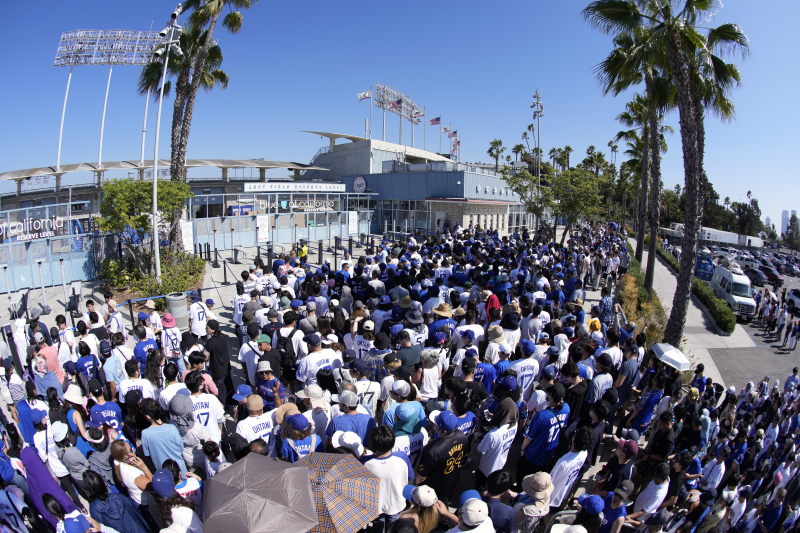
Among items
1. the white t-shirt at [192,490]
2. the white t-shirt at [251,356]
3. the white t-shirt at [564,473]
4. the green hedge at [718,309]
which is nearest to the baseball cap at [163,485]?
the white t-shirt at [192,490]

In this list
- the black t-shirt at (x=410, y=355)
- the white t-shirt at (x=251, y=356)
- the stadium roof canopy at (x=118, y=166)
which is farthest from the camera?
the stadium roof canopy at (x=118, y=166)

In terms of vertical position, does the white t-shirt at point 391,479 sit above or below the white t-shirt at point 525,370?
below

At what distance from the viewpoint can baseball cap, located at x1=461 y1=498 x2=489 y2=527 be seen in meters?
3.08

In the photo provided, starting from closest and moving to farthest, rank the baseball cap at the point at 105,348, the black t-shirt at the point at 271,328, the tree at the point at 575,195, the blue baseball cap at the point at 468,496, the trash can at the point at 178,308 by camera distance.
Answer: the blue baseball cap at the point at 468,496
the baseball cap at the point at 105,348
the black t-shirt at the point at 271,328
the trash can at the point at 178,308
the tree at the point at 575,195

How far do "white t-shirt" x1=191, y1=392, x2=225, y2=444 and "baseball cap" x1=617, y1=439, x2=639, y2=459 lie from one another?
15.1 feet

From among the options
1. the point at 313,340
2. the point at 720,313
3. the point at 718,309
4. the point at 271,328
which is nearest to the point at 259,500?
the point at 313,340

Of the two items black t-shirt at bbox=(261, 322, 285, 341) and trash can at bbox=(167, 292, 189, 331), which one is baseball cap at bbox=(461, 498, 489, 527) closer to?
black t-shirt at bbox=(261, 322, 285, 341)

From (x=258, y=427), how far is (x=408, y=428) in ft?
5.48

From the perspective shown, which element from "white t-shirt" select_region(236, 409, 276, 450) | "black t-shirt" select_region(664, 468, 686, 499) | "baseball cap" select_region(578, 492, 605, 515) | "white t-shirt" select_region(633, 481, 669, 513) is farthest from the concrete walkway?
"white t-shirt" select_region(236, 409, 276, 450)

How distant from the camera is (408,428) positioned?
458 centimetres

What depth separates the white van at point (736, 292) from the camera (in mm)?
20359

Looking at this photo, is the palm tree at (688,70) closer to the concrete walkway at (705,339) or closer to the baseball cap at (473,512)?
the concrete walkway at (705,339)

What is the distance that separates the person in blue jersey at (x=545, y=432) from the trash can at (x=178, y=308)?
9.66 meters

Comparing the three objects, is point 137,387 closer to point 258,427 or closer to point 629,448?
point 258,427
